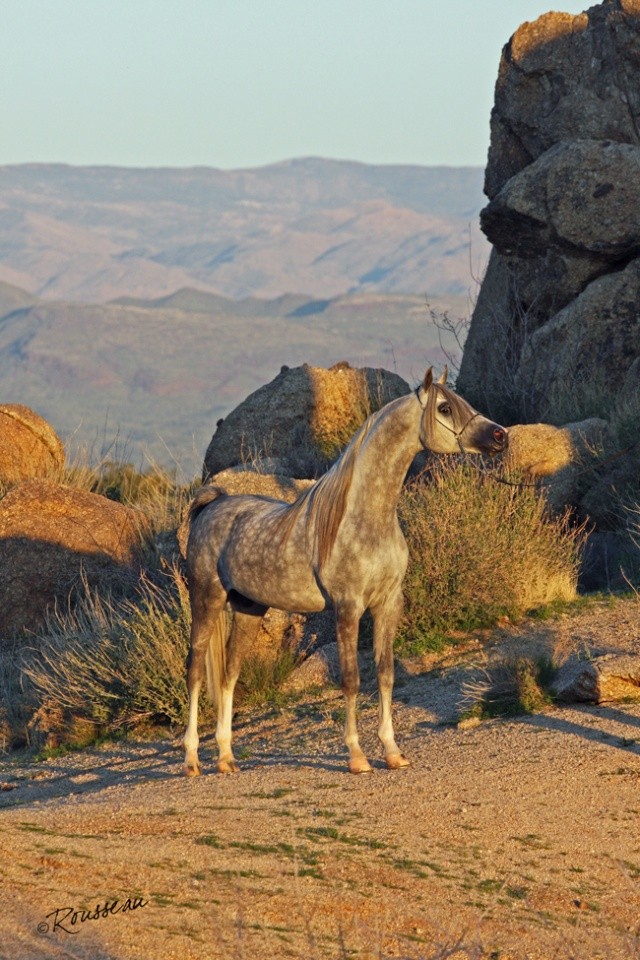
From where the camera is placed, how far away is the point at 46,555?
17109 mm

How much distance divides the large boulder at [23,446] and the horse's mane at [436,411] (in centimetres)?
1268

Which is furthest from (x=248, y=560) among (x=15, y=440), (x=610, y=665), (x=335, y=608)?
(x=15, y=440)

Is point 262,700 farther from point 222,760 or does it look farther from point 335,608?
point 335,608

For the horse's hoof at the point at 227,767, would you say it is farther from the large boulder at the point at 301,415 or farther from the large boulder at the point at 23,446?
the large boulder at the point at 23,446

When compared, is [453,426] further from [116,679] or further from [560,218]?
[560,218]

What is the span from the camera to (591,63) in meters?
19.6

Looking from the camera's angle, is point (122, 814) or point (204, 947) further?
point (122, 814)

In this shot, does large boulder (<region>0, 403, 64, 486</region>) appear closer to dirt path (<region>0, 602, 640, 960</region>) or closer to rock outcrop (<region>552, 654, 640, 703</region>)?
dirt path (<region>0, 602, 640, 960</region>)

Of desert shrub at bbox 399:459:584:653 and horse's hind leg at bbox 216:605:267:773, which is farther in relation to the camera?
desert shrub at bbox 399:459:584:653

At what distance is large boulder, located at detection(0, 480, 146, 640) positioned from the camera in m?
17.1

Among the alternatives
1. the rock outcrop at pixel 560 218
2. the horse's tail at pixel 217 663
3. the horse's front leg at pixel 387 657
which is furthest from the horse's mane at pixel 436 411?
the rock outcrop at pixel 560 218

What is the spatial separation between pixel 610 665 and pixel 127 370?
186659 millimetres

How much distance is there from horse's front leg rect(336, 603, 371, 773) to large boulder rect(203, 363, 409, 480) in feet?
30.4
